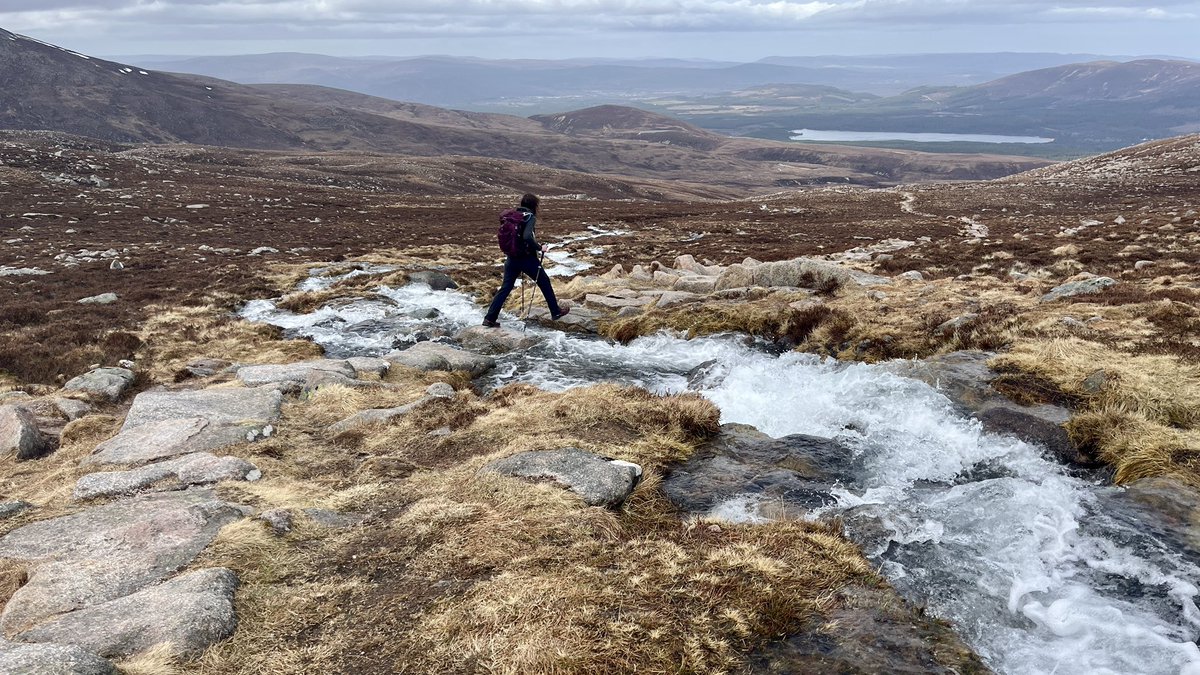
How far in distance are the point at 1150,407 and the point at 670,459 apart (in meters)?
7.64

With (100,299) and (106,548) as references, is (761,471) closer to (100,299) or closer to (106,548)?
(106,548)

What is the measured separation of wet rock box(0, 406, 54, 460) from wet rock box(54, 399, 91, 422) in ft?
3.73

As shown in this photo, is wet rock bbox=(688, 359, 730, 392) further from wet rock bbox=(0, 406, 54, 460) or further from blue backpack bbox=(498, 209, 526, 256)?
wet rock bbox=(0, 406, 54, 460)

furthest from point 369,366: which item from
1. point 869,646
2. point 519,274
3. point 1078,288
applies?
point 1078,288

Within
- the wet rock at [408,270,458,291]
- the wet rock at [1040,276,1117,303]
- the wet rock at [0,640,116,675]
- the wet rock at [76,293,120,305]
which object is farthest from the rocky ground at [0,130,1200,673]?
the wet rock at [408,270,458,291]

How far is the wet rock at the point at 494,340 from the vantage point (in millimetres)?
19219

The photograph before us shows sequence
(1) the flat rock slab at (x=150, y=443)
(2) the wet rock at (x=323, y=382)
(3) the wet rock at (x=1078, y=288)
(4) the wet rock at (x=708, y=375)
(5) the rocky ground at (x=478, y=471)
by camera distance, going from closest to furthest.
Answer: (5) the rocky ground at (x=478, y=471)
(1) the flat rock slab at (x=150, y=443)
(2) the wet rock at (x=323, y=382)
(4) the wet rock at (x=708, y=375)
(3) the wet rock at (x=1078, y=288)

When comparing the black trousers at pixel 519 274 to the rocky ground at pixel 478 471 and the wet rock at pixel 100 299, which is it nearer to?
the rocky ground at pixel 478 471

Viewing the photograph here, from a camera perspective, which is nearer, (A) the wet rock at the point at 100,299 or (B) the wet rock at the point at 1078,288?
(B) the wet rock at the point at 1078,288

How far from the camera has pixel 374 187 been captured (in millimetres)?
98438

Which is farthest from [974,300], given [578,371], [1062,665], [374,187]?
[374,187]

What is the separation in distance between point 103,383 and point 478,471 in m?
12.3

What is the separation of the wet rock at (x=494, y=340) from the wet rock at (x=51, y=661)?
1389cm

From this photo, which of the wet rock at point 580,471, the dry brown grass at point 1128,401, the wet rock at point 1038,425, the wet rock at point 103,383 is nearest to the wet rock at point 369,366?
the wet rock at point 103,383
